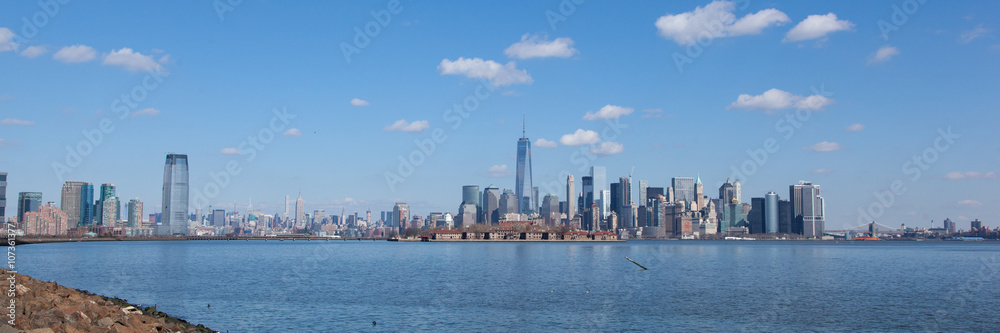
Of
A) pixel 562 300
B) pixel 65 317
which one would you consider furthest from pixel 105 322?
pixel 562 300

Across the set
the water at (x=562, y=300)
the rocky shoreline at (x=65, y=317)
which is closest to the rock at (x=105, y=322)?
the rocky shoreline at (x=65, y=317)

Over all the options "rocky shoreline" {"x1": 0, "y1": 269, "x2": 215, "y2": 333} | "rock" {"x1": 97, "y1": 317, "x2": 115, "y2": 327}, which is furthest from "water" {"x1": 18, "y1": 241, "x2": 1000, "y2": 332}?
"rock" {"x1": 97, "y1": 317, "x2": 115, "y2": 327}

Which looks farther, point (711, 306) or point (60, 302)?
point (711, 306)

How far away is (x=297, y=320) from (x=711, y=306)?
997 inches

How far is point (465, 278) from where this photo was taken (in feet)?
228

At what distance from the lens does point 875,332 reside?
36.5m

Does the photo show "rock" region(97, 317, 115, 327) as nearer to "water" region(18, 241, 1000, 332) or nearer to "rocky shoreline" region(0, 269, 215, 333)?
"rocky shoreline" region(0, 269, 215, 333)

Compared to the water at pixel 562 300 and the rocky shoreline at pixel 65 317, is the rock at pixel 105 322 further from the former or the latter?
the water at pixel 562 300

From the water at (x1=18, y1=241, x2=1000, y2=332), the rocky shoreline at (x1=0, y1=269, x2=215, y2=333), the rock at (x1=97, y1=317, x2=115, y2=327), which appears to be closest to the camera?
the rocky shoreline at (x1=0, y1=269, x2=215, y2=333)

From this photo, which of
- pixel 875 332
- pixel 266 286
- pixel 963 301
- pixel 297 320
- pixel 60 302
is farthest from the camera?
pixel 266 286

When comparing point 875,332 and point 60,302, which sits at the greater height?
point 60,302

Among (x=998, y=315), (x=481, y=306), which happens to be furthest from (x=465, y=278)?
(x=998, y=315)

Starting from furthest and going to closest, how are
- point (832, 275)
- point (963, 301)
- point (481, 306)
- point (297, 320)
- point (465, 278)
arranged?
1. point (832, 275)
2. point (465, 278)
3. point (963, 301)
4. point (481, 306)
5. point (297, 320)

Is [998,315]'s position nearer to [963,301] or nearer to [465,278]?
[963,301]
